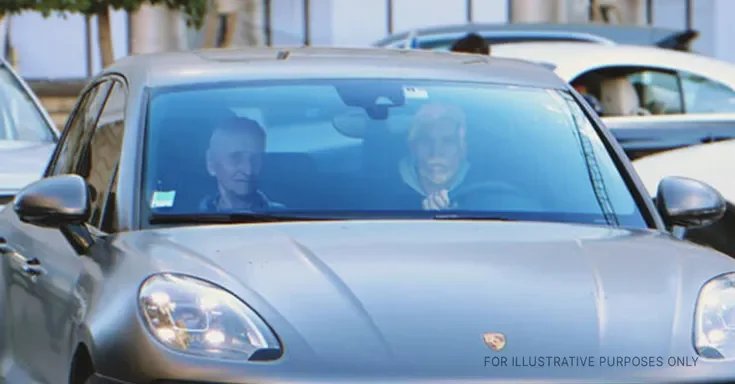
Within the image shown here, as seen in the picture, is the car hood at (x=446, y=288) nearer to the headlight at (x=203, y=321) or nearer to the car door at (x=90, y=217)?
the headlight at (x=203, y=321)

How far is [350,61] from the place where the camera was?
5.91 metres

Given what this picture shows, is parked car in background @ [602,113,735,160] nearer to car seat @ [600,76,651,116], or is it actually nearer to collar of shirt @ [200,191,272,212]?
car seat @ [600,76,651,116]

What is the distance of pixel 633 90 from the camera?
44.0 ft

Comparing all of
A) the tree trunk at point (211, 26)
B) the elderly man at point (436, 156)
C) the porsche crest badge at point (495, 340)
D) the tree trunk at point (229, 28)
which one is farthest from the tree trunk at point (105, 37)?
the porsche crest badge at point (495, 340)

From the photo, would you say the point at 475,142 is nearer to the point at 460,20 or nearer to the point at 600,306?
the point at 600,306

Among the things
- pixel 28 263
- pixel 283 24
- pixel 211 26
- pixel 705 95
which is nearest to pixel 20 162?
pixel 28 263

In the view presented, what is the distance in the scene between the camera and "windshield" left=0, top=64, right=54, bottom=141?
1077cm

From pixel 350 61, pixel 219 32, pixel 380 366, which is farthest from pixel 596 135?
pixel 219 32

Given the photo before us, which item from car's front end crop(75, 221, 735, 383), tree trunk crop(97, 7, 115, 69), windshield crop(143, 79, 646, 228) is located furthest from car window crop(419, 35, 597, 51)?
car's front end crop(75, 221, 735, 383)

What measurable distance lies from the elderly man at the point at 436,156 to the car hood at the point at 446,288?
403 mm

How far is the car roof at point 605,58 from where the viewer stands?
43.1 feet

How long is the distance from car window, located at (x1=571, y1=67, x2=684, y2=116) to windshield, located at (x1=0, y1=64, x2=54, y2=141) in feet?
12.9

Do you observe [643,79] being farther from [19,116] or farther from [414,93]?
[414,93]

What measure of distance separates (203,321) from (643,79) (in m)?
9.37
